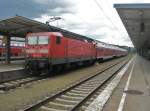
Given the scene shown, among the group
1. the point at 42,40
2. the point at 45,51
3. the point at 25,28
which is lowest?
the point at 45,51

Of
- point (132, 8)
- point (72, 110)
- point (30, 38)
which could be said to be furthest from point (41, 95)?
point (132, 8)

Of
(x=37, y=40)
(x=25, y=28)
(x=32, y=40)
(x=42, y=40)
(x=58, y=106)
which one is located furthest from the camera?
(x=25, y=28)

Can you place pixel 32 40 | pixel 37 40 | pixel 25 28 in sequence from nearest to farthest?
pixel 37 40
pixel 32 40
pixel 25 28

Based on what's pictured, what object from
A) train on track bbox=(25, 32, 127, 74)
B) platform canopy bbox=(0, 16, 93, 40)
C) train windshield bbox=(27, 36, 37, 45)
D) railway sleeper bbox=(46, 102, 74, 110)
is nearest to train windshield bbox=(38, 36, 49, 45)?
train on track bbox=(25, 32, 127, 74)

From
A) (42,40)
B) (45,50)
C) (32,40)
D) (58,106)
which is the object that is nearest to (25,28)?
(32,40)

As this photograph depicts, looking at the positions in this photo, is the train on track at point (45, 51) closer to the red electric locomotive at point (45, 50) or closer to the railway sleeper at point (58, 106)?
the red electric locomotive at point (45, 50)

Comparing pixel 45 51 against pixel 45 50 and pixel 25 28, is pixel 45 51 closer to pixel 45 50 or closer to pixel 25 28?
pixel 45 50

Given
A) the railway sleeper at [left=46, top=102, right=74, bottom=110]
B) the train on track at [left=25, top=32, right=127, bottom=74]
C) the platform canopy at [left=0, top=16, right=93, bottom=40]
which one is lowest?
the railway sleeper at [left=46, top=102, right=74, bottom=110]

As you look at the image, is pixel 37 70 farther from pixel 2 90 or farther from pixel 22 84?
pixel 2 90

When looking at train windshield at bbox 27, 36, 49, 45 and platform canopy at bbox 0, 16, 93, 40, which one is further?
platform canopy at bbox 0, 16, 93, 40

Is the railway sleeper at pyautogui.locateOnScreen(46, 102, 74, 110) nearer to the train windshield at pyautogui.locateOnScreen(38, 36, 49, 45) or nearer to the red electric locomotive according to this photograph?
the red electric locomotive

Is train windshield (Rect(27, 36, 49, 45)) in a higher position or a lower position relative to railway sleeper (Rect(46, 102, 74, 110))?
higher

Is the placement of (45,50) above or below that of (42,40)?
below

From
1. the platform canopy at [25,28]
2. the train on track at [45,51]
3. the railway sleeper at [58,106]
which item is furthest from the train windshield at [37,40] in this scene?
the railway sleeper at [58,106]
